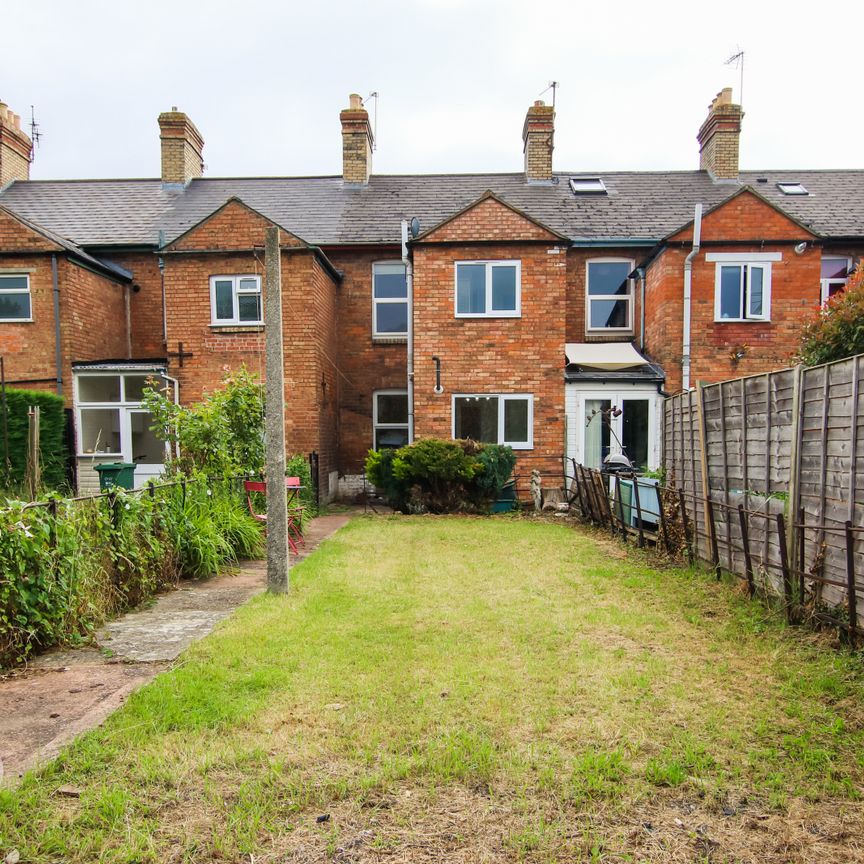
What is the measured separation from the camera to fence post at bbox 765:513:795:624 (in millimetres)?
5195

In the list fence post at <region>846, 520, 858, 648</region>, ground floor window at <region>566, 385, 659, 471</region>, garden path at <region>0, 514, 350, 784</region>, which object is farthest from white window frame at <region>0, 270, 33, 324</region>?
fence post at <region>846, 520, 858, 648</region>

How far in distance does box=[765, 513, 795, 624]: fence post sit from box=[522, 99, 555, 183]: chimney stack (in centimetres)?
1624

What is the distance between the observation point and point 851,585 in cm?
445

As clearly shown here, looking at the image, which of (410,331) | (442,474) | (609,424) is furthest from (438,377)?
(609,424)

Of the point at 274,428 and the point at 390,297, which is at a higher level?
the point at 390,297

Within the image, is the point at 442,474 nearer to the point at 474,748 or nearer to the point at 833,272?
the point at 474,748

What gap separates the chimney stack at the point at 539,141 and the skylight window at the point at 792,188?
676 cm

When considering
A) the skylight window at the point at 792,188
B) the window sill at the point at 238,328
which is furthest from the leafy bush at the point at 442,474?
the skylight window at the point at 792,188

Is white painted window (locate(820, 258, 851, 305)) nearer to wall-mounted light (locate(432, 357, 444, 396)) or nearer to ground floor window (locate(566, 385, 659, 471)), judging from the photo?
ground floor window (locate(566, 385, 659, 471))

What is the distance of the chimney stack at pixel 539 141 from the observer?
1853cm

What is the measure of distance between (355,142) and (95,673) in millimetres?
18112

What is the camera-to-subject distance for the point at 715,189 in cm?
1831

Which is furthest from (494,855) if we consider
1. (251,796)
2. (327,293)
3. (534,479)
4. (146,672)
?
(327,293)

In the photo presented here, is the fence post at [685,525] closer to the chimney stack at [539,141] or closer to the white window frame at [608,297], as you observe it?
the white window frame at [608,297]
